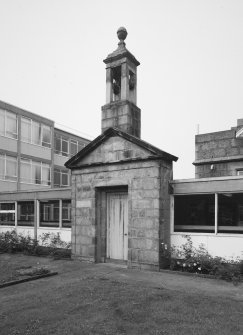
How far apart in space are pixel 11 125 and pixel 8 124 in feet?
1.32

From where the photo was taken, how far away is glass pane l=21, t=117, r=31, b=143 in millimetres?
29938

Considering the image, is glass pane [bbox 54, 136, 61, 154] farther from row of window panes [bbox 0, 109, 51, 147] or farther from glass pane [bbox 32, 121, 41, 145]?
glass pane [bbox 32, 121, 41, 145]

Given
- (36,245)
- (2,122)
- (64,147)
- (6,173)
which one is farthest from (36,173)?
(36,245)

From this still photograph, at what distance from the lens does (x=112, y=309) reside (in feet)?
19.9

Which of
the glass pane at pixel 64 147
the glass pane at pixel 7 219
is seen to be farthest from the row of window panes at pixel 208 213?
the glass pane at pixel 64 147

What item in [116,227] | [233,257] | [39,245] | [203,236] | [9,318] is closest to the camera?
[9,318]

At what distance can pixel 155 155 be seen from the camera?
32.9 ft

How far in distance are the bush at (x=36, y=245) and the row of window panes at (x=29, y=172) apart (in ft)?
46.9

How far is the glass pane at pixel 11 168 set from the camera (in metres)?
28.3

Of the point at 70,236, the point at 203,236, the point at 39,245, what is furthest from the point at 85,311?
the point at 39,245

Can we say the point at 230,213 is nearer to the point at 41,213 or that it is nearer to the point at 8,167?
the point at 41,213

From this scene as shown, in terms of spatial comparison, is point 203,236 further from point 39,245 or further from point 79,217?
point 39,245

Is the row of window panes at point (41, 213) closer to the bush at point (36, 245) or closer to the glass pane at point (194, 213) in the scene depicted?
the bush at point (36, 245)

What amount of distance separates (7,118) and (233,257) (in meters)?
24.4
